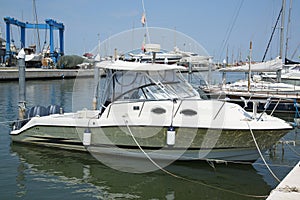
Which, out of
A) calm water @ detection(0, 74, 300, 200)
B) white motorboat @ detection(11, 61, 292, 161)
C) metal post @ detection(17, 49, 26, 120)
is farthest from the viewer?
metal post @ detection(17, 49, 26, 120)

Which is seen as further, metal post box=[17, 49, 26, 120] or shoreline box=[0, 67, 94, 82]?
shoreline box=[0, 67, 94, 82]

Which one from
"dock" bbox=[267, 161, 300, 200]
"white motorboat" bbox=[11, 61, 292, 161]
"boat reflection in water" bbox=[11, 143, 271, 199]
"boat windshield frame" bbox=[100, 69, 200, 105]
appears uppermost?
"boat windshield frame" bbox=[100, 69, 200, 105]

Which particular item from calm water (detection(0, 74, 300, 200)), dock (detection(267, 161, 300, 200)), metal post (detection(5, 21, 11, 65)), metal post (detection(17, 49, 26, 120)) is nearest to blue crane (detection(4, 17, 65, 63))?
metal post (detection(5, 21, 11, 65))

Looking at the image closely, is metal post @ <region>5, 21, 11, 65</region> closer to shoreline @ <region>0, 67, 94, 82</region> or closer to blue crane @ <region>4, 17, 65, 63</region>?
blue crane @ <region>4, 17, 65, 63</region>

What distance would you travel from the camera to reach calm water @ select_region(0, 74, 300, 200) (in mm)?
8008

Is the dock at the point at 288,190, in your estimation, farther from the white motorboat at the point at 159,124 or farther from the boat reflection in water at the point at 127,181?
the white motorboat at the point at 159,124

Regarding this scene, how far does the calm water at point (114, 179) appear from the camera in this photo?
8008 mm

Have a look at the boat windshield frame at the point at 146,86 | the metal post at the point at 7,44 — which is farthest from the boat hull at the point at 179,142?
the metal post at the point at 7,44

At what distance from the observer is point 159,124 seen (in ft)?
30.1

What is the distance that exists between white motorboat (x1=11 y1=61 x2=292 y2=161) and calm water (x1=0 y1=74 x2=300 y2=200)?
1.34 feet

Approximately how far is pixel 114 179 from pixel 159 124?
1.87 metres

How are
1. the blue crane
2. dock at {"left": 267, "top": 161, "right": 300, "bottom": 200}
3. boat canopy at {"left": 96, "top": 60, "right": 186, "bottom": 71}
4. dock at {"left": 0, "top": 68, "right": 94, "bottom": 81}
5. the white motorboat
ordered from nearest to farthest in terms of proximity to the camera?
dock at {"left": 267, "top": 161, "right": 300, "bottom": 200} → the white motorboat → boat canopy at {"left": 96, "top": 60, "right": 186, "bottom": 71} → dock at {"left": 0, "top": 68, "right": 94, "bottom": 81} → the blue crane

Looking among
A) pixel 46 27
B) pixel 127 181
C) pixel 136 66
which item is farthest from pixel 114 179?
pixel 46 27

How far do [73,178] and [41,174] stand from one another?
935mm
